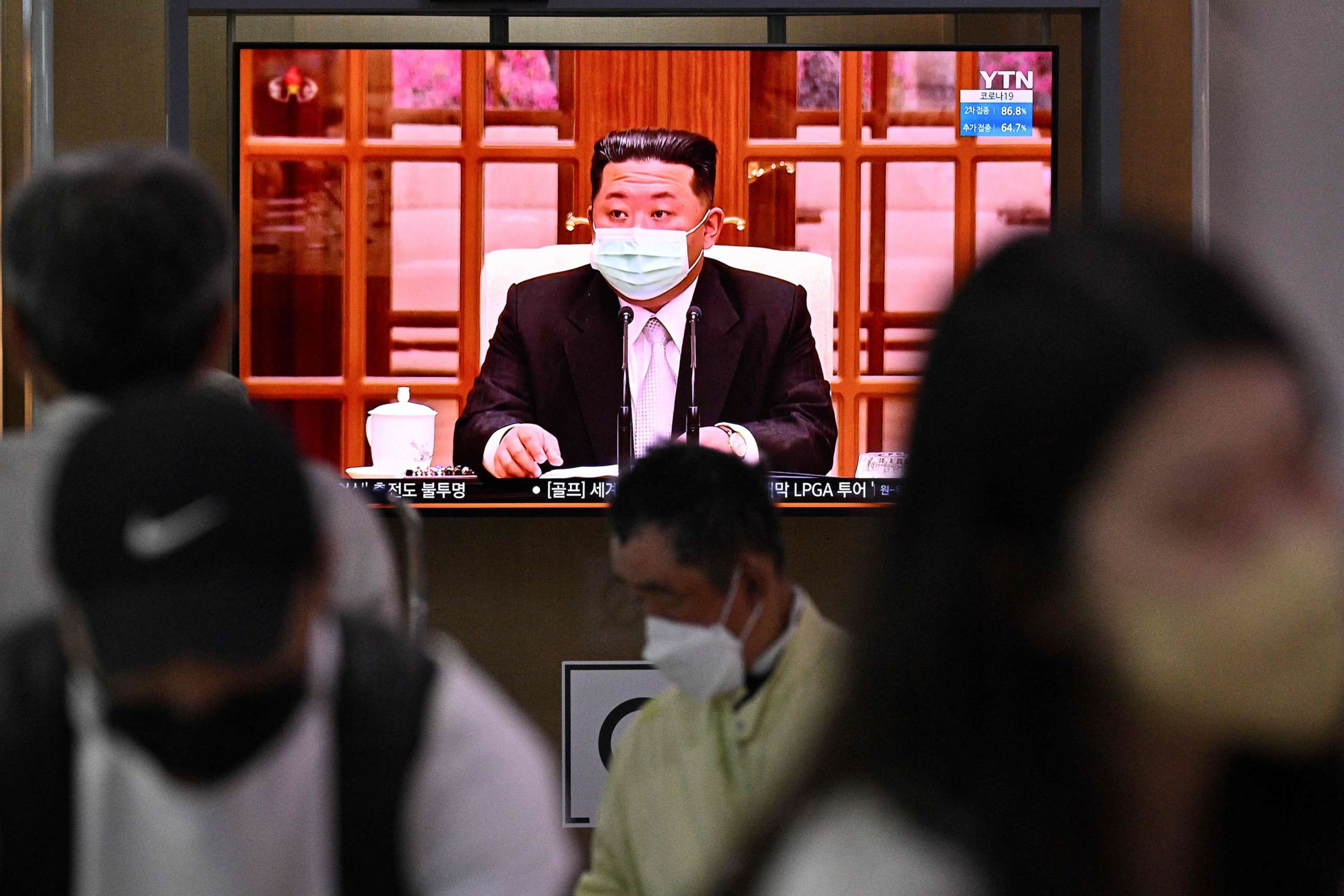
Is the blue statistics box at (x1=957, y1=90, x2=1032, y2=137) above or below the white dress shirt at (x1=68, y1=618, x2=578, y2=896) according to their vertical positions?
above

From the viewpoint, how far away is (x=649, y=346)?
4328 millimetres

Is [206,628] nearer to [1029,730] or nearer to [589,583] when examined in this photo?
[1029,730]

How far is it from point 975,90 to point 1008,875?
390 cm

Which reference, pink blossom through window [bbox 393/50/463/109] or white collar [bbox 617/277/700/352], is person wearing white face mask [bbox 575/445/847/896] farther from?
pink blossom through window [bbox 393/50/463/109]

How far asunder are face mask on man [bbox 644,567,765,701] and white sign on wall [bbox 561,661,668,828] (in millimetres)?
2040

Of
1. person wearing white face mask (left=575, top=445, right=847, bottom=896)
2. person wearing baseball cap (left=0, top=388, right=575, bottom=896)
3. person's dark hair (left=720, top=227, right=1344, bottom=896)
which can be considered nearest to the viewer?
person's dark hair (left=720, top=227, right=1344, bottom=896)

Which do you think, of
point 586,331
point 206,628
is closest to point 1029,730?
point 206,628

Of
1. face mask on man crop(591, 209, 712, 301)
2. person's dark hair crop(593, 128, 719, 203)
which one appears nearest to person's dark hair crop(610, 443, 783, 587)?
face mask on man crop(591, 209, 712, 301)

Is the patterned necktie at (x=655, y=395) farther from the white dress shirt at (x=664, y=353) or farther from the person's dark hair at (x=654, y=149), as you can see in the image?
the person's dark hair at (x=654, y=149)

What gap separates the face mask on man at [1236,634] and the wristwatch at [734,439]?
3541 mm

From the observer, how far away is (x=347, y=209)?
14.2 feet

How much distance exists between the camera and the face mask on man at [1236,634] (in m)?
0.70

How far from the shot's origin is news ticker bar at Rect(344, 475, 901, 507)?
14.0ft

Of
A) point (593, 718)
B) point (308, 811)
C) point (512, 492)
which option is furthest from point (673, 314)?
point (308, 811)
